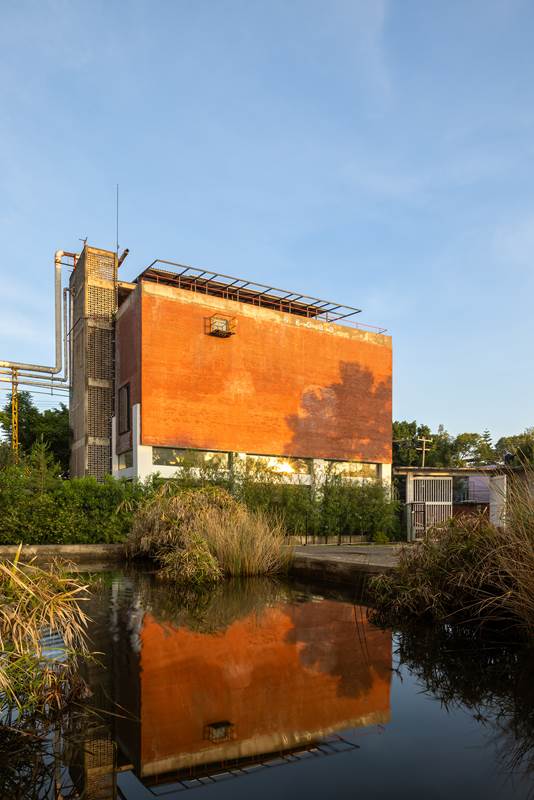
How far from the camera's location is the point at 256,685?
13.9 ft

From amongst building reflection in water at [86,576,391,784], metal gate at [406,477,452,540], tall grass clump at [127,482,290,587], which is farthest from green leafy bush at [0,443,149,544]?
metal gate at [406,477,452,540]

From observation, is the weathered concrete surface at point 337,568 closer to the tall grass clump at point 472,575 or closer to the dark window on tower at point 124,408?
the tall grass clump at point 472,575

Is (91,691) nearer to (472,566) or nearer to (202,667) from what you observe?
(202,667)

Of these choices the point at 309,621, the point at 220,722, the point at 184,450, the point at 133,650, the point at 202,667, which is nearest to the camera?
the point at 220,722

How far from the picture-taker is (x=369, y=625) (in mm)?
6465

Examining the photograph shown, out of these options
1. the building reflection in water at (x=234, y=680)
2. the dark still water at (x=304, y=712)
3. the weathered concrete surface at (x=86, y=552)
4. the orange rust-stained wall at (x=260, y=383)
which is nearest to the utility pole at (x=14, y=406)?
the orange rust-stained wall at (x=260, y=383)

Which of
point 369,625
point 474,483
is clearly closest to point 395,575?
point 369,625

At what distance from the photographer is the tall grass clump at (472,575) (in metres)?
5.49

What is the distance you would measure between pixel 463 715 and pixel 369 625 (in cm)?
269

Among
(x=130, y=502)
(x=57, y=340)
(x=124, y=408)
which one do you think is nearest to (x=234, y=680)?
(x=130, y=502)

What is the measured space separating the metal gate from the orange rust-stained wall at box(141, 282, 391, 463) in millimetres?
4925

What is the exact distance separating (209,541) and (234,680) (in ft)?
19.6

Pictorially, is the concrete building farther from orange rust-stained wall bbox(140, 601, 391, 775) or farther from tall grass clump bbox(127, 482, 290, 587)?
orange rust-stained wall bbox(140, 601, 391, 775)

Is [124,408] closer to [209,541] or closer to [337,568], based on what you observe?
[209,541]
